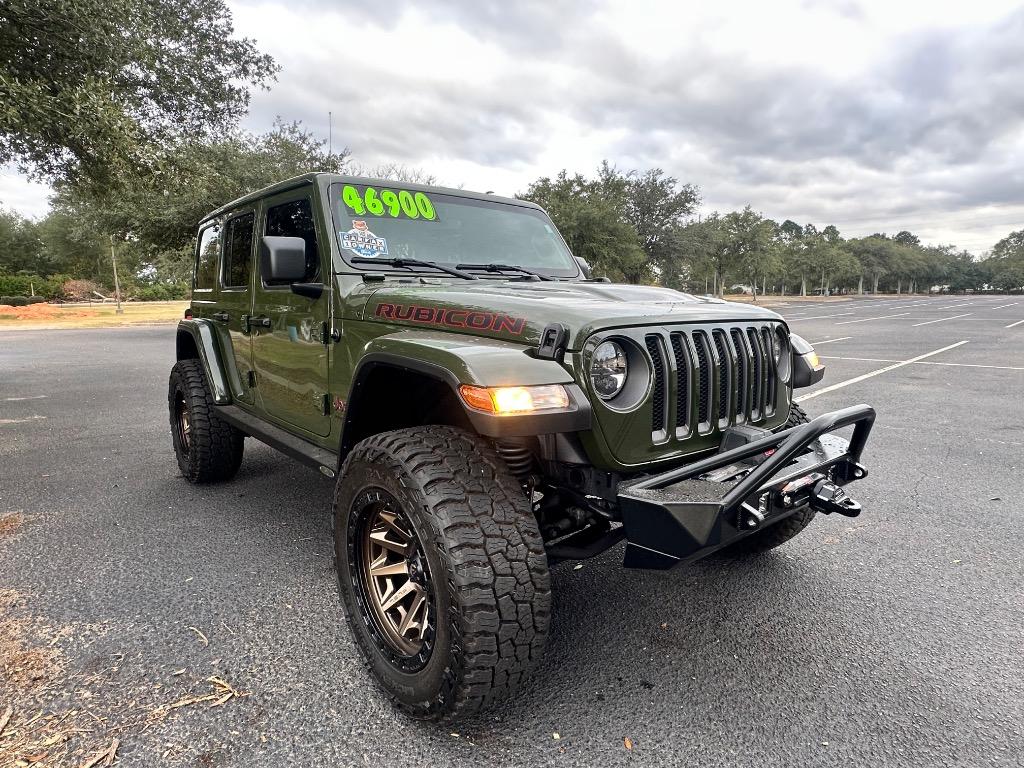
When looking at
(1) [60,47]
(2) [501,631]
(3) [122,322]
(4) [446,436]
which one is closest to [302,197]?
(4) [446,436]

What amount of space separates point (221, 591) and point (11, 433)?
4762mm

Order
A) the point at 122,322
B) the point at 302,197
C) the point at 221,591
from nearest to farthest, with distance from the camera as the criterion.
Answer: the point at 221,591 → the point at 302,197 → the point at 122,322

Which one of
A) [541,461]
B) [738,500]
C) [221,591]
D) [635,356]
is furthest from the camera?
[221,591]

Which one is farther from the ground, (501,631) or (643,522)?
(643,522)

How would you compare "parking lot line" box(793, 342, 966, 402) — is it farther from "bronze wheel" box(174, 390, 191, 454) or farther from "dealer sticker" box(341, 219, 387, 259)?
"bronze wheel" box(174, 390, 191, 454)

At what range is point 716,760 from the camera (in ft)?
6.10

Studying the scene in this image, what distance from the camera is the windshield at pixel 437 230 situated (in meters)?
2.94

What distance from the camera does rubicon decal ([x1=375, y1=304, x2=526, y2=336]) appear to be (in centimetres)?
212

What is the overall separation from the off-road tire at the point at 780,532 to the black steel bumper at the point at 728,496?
2.28 feet

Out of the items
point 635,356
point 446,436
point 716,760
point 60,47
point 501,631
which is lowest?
point 716,760

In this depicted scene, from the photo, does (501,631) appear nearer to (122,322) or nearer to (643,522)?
(643,522)

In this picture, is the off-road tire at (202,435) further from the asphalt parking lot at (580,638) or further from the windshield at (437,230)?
the windshield at (437,230)

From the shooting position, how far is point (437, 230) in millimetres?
3135

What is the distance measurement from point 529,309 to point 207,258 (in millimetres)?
3381
